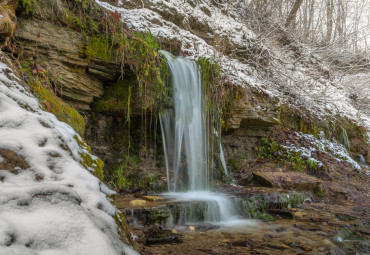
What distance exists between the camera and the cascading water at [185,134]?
5070 mm

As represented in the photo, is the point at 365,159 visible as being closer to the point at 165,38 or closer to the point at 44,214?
the point at 165,38

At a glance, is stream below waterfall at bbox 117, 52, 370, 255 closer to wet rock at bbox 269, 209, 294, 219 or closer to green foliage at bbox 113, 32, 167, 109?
wet rock at bbox 269, 209, 294, 219

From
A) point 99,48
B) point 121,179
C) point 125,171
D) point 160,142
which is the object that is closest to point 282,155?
point 160,142

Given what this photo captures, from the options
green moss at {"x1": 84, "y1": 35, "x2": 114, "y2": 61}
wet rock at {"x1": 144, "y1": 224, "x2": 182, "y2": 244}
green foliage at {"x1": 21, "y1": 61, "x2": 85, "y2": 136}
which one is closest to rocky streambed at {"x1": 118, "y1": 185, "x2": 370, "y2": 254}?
wet rock at {"x1": 144, "y1": 224, "x2": 182, "y2": 244}

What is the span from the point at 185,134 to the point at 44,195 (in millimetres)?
4105

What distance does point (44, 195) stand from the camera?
1133mm

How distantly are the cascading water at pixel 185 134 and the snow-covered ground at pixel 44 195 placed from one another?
3388 millimetres

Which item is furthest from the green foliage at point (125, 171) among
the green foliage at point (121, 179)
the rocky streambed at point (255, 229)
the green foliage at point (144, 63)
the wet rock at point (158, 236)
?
the wet rock at point (158, 236)

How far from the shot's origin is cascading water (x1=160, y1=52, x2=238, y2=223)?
5.07 meters

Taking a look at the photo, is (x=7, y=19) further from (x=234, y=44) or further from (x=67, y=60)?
(x=234, y=44)

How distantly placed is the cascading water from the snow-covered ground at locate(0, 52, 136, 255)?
3388mm

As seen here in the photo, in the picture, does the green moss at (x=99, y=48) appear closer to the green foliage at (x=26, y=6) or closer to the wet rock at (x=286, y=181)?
the green foliage at (x=26, y=6)

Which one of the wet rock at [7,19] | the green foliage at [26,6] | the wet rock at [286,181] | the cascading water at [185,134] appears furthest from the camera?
the wet rock at [286,181]

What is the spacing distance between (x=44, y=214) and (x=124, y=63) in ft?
12.0
